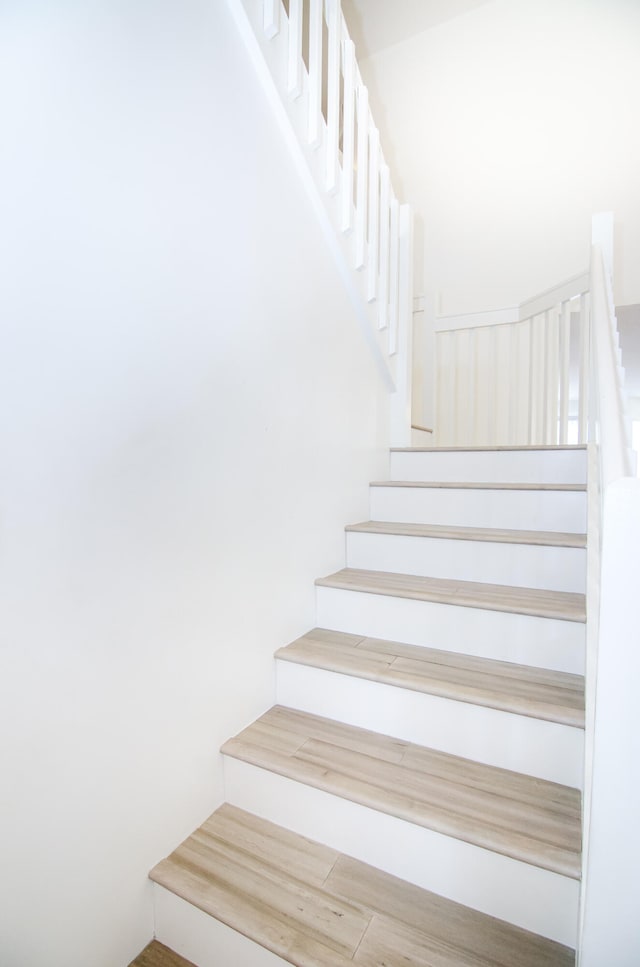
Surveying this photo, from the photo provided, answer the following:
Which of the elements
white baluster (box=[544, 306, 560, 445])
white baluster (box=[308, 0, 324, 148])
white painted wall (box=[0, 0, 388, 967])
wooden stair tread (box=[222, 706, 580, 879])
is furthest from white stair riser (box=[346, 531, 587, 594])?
white baluster (box=[308, 0, 324, 148])

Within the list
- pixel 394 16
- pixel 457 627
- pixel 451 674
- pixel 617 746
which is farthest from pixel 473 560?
pixel 394 16

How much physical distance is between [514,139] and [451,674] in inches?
121

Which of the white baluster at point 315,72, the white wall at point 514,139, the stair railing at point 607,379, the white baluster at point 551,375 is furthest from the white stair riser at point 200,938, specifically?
the white wall at point 514,139

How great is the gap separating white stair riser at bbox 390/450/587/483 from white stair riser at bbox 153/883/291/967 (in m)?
1.56

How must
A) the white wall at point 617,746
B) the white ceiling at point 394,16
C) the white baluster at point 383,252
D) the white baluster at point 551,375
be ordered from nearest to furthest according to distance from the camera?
1. the white wall at point 617,746
2. the white baluster at point 383,252
3. the white baluster at point 551,375
4. the white ceiling at point 394,16

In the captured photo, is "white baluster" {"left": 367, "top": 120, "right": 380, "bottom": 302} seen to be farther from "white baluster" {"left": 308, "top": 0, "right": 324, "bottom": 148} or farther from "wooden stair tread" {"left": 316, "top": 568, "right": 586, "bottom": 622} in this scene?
"wooden stair tread" {"left": 316, "top": 568, "right": 586, "bottom": 622}

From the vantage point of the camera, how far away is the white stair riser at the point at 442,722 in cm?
98

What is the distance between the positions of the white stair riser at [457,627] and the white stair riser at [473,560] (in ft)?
0.74

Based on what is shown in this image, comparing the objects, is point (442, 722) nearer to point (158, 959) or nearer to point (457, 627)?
point (457, 627)

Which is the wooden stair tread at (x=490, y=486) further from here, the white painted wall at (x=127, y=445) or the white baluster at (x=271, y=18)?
the white baluster at (x=271, y=18)

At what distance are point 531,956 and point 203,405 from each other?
1.21m

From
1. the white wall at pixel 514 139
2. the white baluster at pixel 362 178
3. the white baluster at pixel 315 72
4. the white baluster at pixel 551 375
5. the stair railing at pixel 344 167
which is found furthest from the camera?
the white wall at pixel 514 139

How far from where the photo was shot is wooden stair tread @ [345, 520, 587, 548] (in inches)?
53.9

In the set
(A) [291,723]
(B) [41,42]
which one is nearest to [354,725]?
(A) [291,723]
